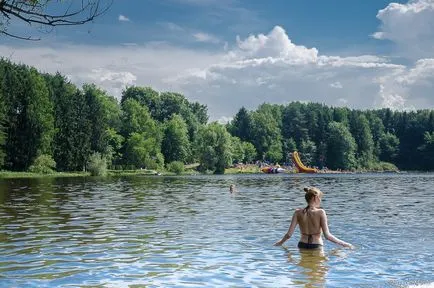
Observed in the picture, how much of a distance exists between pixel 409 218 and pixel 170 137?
125m

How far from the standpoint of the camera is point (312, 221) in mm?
17625

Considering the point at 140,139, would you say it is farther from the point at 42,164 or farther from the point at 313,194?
the point at 313,194

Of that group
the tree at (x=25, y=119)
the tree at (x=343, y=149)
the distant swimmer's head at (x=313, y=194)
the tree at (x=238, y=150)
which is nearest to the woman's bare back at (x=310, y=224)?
the distant swimmer's head at (x=313, y=194)

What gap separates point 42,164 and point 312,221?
8871cm

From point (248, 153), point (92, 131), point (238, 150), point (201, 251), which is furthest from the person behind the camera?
point (248, 153)

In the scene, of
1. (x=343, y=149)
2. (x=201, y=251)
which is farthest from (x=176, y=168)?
(x=201, y=251)

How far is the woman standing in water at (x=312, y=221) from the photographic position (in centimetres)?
1736

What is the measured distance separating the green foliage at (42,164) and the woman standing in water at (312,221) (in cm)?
8747

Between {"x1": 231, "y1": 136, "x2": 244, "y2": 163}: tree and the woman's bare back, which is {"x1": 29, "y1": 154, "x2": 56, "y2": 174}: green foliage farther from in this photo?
the woman's bare back

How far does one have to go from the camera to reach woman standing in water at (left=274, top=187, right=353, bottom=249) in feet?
57.0

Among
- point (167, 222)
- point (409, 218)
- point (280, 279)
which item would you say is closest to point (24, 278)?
point (280, 279)

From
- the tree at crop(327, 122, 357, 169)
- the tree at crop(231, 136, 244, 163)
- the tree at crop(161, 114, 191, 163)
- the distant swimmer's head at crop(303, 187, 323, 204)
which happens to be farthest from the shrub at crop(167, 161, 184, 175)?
the distant swimmer's head at crop(303, 187, 323, 204)

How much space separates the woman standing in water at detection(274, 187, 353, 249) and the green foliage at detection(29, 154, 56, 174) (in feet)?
287

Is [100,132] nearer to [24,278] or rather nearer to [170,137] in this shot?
[170,137]
